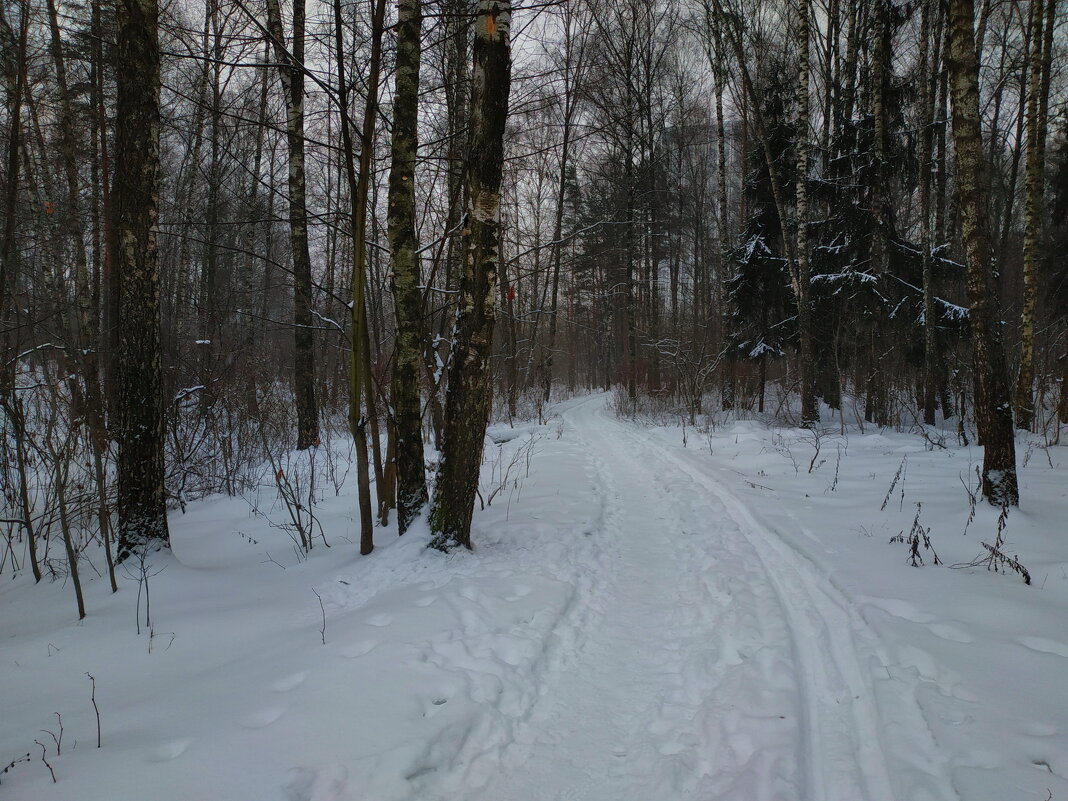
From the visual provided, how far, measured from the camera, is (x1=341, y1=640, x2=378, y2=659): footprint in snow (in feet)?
8.73

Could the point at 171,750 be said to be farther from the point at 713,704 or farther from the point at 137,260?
the point at 137,260

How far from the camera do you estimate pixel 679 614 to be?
3367 millimetres

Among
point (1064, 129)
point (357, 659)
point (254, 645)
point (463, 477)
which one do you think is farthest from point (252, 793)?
point (1064, 129)

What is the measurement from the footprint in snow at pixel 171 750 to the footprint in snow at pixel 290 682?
1.33ft

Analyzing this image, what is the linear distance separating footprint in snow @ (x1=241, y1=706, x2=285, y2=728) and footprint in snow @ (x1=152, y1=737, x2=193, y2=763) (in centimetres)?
21

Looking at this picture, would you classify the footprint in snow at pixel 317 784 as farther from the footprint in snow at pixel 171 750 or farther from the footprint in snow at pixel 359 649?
the footprint in snow at pixel 359 649

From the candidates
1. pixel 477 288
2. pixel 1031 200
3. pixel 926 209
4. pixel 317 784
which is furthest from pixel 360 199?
pixel 926 209

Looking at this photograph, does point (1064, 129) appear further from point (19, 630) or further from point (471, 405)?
point (19, 630)

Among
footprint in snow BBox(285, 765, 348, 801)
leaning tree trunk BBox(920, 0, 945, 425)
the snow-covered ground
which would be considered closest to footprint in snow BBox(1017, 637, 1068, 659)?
the snow-covered ground

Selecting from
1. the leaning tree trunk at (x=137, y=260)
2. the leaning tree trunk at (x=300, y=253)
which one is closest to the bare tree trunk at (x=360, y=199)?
the leaning tree trunk at (x=137, y=260)

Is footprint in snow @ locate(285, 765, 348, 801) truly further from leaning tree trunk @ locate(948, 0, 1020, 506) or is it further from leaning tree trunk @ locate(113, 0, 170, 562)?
leaning tree trunk @ locate(948, 0, 1020, 506)

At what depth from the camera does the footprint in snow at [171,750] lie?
6.25ft

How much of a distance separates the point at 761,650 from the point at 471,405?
8.37 ft

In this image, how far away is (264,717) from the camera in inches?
85.2
